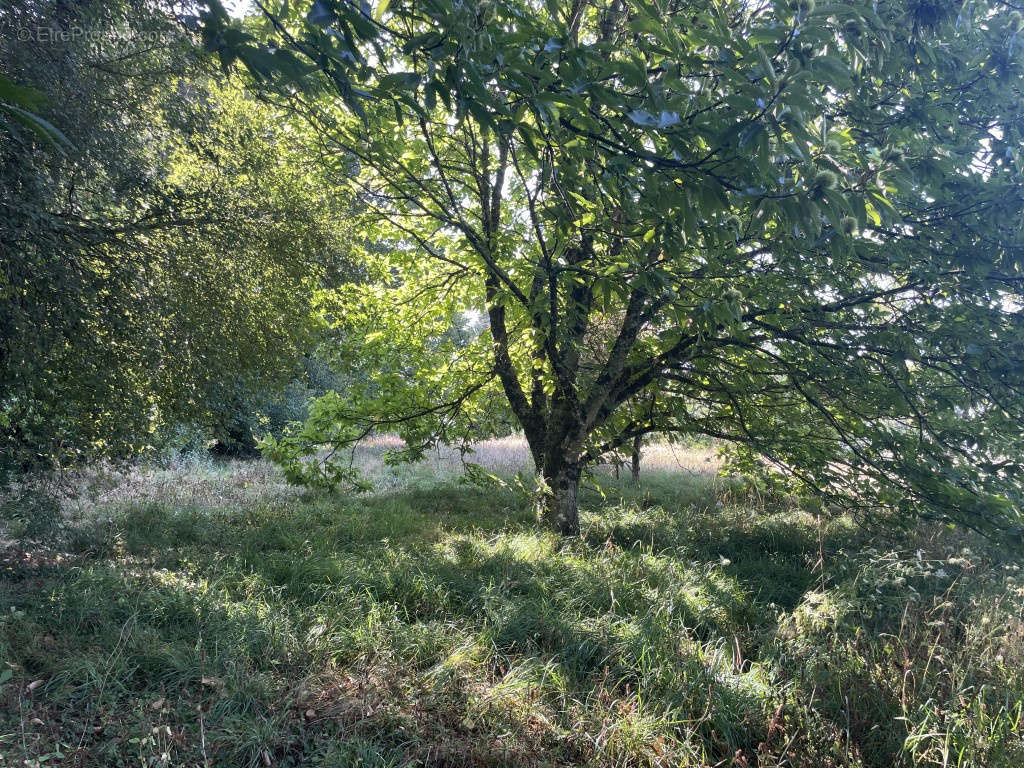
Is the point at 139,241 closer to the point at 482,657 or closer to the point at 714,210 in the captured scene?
the point at 482,657

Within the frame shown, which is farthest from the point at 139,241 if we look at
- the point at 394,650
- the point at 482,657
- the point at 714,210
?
the point at 714,210

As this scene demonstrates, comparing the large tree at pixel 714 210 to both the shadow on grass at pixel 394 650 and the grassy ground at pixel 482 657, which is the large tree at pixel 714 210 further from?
the shadow on grass at pixel 394 650

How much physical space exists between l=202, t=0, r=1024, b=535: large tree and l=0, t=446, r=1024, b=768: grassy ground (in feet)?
5.28

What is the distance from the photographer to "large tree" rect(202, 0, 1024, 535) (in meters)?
2.13

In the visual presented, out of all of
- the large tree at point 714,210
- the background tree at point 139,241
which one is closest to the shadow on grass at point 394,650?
the background tree at point 139,241

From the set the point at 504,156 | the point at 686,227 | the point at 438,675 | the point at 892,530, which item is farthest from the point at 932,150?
the point at 892,530

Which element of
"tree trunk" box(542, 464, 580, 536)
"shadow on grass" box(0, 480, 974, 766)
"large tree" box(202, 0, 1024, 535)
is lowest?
"shadow on grass" box(0, 480, 974, 766)

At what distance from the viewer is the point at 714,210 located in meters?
2.33

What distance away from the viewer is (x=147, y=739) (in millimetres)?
2602

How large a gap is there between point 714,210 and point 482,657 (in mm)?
2977

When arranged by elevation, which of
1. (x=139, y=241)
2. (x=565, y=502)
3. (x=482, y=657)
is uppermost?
(x=139, y=241)

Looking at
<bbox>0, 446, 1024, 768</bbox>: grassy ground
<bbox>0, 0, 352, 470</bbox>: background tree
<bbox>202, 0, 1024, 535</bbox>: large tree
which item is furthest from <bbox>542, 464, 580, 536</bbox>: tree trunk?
<bbox>0, 0, 352, 470</bbox>: background tree

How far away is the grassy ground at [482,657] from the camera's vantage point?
2.85 meters

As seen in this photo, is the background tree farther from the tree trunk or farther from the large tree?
the tree trunk
